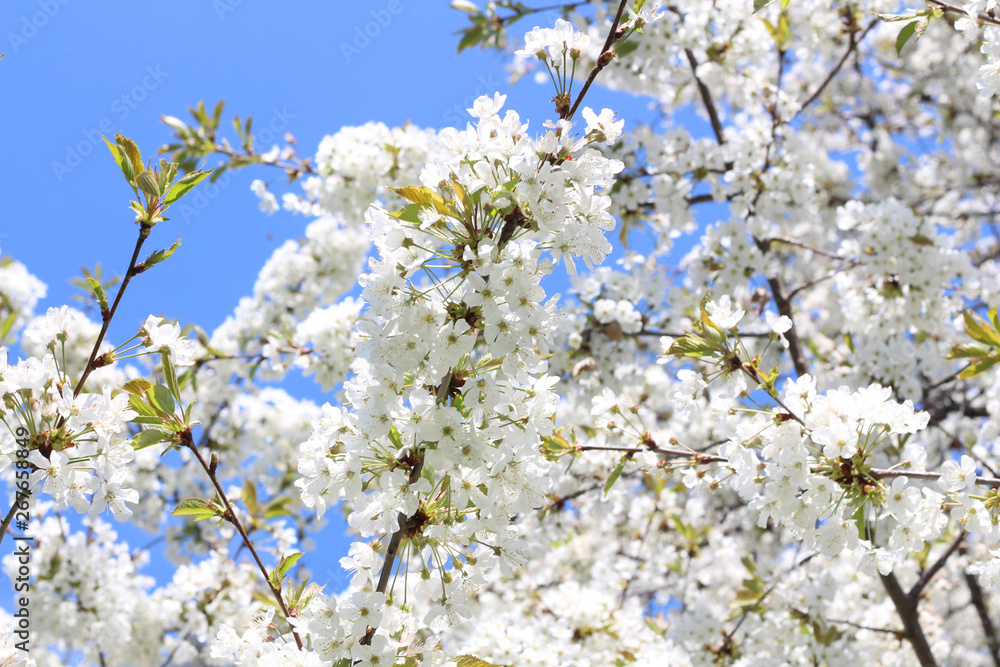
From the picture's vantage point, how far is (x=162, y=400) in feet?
5.66

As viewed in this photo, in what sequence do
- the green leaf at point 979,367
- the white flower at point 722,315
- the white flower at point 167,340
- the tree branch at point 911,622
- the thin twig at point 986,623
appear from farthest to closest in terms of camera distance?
the thin twig at point 986,623 → the tree branch at point 911,622 → the green leaf at point 979,367 → the white flower at point 722,315 → the white flower at point 167,340

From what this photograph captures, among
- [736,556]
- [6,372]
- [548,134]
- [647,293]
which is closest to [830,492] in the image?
[548,134]

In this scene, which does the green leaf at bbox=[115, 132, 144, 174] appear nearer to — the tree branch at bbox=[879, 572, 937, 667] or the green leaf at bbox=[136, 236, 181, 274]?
the green leaf at bbox=[136, 236, 181, 274]

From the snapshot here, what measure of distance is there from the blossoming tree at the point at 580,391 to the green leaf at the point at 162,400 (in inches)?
0.8

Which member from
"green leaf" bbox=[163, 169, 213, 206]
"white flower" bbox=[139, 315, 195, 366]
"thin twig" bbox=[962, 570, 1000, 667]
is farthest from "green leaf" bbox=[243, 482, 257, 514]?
"thin twig" bbox=[962, 570, 1000, 667]

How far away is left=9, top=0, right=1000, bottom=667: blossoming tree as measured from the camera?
1679 millimetres

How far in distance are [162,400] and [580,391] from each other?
2.94 m

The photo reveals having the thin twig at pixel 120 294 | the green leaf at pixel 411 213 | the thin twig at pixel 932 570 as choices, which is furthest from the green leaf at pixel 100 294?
the thin twig at pixel 932 570

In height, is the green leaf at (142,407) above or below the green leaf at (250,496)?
below

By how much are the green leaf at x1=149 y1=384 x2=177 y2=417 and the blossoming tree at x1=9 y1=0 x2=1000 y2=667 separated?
21 millimetres

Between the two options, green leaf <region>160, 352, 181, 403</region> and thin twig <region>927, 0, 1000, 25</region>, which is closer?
green leaf <region>160, 352, 181, 403</region>

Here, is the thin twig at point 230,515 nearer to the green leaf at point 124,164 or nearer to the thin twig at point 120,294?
the thin twig at point 120,294

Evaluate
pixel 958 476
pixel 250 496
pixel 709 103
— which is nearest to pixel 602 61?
pixel 958 476

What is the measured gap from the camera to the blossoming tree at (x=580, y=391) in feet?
5.51
